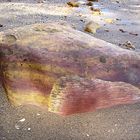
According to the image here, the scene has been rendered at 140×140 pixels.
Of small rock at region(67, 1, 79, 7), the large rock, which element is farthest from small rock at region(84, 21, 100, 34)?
the large rock

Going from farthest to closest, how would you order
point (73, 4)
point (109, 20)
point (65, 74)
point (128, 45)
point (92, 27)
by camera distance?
point (73, 4), point (109, 20), point (92, 27), point (128, 45), point (65, 74)

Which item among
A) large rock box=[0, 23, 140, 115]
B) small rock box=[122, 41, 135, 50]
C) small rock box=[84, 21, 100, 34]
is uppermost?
large rock box=[0, 23, 140, 115]

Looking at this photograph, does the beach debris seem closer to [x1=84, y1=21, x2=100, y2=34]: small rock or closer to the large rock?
[x1=84, y1=21, x2=100, y2=34]: small rock

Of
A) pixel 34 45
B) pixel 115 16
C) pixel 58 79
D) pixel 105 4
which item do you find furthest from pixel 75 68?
pixel 105 4

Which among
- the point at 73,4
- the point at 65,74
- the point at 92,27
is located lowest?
the point at 73,4

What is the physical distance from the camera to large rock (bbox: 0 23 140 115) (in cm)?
157

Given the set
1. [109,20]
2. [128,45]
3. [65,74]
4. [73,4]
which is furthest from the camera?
[73,4]

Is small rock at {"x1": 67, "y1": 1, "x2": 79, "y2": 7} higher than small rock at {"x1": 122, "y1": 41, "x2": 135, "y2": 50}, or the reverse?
small rock at {"x1": 122, "y1": 41, "x2": 135, "y2": 50}

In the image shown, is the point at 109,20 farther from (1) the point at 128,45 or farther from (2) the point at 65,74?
(2) the point at 65,74

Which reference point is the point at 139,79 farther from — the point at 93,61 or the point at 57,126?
the point at 57,126

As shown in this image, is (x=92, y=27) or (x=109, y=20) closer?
(x=92, y=27)

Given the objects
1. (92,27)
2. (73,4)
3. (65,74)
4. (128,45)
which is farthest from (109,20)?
(65,74)

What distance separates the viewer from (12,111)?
5.43 ft

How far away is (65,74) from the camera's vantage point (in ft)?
5.21
